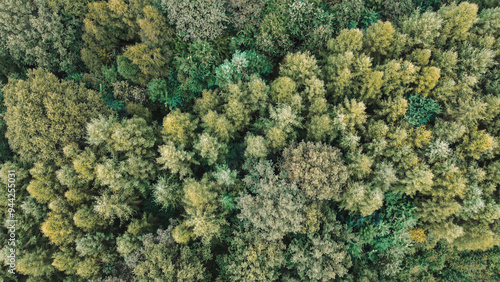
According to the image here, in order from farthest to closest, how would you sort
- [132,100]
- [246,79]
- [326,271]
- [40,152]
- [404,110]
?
[132,100]
[246,79]
[40,152]
[404,110]
[326,271]

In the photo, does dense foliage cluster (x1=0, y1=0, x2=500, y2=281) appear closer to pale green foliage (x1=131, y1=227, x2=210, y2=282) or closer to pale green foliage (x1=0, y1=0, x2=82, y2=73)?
pale green foliage (x1=131, y1=227, x2=210, y2=282)

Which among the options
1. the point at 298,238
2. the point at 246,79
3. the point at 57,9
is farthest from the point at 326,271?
the point at 57,9

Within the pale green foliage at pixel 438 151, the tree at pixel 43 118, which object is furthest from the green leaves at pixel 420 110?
the tree at pixel 43 118

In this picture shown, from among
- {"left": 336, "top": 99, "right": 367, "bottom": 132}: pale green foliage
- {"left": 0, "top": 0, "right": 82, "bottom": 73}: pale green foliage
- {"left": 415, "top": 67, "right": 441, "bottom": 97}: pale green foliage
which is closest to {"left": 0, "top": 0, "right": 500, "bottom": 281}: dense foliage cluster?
{"left": 415, "top": 67, "right": 441, "bottom": 97}: pale green foliage

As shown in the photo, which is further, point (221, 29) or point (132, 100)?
point (132, 100)

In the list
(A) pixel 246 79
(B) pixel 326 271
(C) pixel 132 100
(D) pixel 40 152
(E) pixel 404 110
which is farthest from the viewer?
(C) pixel 132 100

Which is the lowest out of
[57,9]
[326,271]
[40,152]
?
[326,271]

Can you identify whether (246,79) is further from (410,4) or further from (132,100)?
(410,4)
